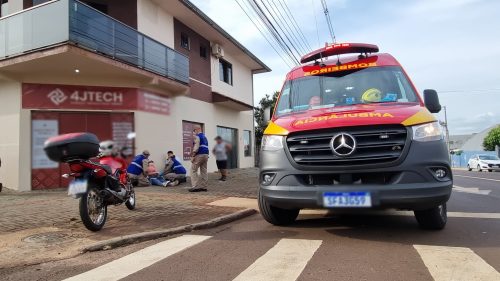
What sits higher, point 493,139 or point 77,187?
point 493,139

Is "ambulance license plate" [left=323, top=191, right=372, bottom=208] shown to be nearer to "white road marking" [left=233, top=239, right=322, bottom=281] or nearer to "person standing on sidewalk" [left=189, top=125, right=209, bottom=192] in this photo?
"white road marking" [left=233, top=239, right=322, bottom=281]

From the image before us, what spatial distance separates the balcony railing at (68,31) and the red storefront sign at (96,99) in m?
3.80

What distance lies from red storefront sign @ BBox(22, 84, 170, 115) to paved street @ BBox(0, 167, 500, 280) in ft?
5.12

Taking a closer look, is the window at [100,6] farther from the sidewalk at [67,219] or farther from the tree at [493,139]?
the tree at [493,139]

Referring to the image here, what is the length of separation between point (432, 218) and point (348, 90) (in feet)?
6.57

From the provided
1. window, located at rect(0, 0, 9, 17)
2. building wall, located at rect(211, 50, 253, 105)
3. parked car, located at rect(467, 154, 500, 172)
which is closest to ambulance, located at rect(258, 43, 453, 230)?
window, located at rect(0, 0, 9, 17)

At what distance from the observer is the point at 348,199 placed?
427 centimetres

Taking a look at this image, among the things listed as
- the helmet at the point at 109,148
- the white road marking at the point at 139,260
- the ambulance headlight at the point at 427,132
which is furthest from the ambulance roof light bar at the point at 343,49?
the helmet at the point at 109,148

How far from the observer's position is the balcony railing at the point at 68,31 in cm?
850

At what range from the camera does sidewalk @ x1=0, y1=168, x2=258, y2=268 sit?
4.75 metres

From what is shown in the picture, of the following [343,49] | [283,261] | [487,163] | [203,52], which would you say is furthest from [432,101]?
[487,163]

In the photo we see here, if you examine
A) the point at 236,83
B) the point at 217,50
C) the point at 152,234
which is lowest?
the point at 152,234

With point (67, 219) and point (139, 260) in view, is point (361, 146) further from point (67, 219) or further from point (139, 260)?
point (67, 219)

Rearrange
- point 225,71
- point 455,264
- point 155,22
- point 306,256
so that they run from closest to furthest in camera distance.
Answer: point 455,264
point 306,256
point 155,22
point 225,71
